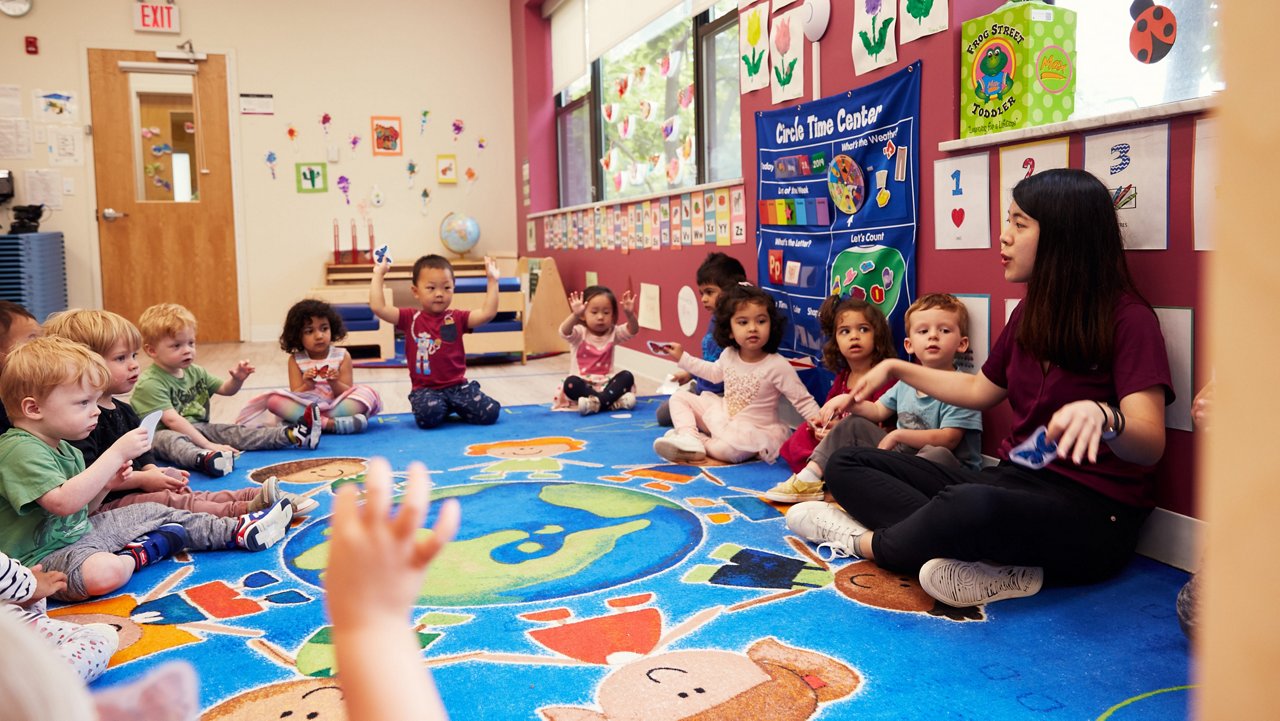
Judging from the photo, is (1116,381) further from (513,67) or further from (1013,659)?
(513,67)

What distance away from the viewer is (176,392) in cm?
324

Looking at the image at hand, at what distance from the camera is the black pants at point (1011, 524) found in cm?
180

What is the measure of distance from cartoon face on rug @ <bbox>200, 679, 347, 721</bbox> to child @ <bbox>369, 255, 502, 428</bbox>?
2420mm

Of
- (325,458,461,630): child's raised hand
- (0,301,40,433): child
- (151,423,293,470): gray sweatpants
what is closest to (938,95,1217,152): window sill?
(325,458,461,630): child's raised hand

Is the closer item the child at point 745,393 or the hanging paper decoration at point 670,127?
the child at point 745,393

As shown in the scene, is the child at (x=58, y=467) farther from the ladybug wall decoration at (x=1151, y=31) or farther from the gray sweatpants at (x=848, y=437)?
the ladybug wall decoration at (x=1151, y=31)

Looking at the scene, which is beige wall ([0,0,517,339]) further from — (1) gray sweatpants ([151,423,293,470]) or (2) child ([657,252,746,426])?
(2) child ([657,252,746,426])

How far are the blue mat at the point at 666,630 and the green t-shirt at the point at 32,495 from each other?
5.9 inches

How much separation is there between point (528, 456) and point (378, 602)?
9.30ft

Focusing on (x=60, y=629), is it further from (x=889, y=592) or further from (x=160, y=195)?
(x=160, y=195)

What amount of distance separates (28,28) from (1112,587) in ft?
24.2

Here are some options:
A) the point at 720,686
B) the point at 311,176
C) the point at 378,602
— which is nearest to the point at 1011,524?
the point at 720,686

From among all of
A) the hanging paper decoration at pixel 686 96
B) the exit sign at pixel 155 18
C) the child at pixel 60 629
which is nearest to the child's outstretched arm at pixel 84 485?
the child at pixel 60 629

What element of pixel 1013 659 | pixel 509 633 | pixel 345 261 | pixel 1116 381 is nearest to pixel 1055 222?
pixel 1116 381
